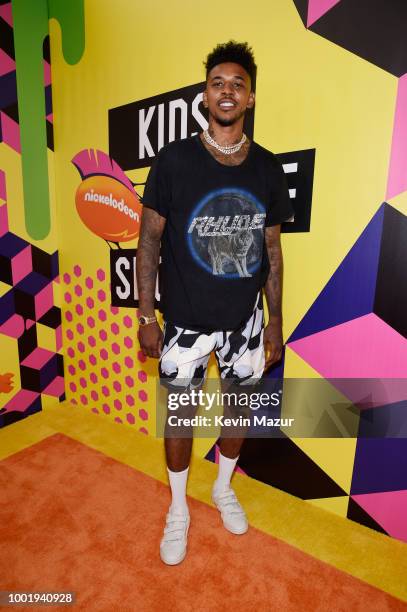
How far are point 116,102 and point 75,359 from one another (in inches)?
58.8

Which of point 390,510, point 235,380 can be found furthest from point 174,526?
point 390,510

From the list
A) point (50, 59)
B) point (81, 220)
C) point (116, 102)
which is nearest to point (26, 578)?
point (81, 220)

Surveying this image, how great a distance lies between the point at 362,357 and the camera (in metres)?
1.62

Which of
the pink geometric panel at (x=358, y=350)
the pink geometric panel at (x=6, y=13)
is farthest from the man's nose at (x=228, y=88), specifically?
the pink geometric panel at (x=6, y=13)

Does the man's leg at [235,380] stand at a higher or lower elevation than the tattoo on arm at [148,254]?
lower

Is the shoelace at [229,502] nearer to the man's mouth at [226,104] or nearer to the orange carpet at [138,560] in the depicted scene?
the orange carpet at [138,560]

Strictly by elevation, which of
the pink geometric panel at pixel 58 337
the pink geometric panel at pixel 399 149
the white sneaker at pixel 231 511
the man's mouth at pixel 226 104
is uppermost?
the man's mouth at pixel 226 104

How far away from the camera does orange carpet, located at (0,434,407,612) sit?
1.33m

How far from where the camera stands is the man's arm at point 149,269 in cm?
143

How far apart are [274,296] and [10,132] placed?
167 centimetres

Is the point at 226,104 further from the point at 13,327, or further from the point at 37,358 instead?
the point at 37,358

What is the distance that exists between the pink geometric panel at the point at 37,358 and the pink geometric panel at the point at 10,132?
45.1 inches

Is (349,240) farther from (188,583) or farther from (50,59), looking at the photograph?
(50,59)

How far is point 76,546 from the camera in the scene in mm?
1520
